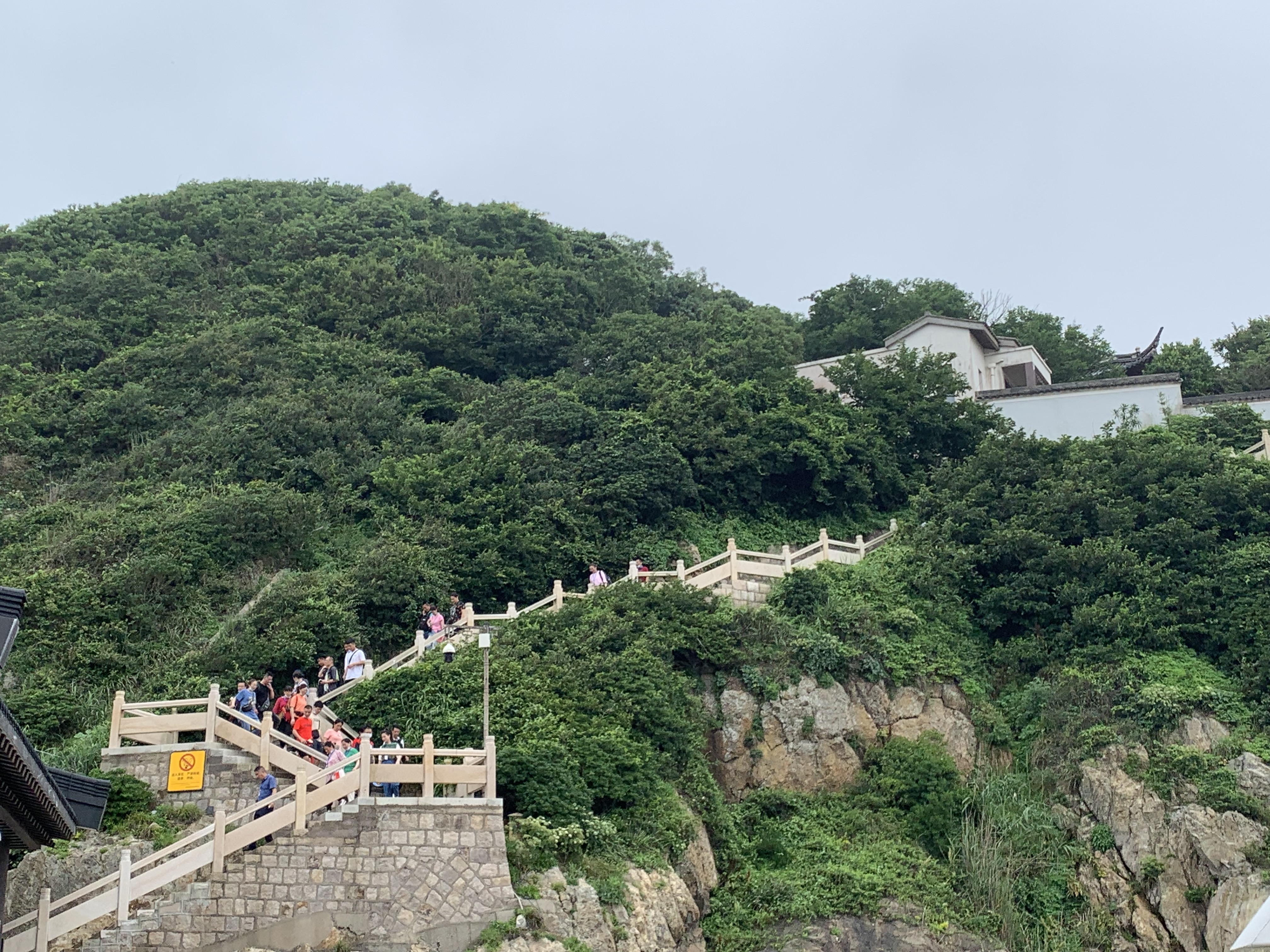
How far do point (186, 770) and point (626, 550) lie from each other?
16.2 meters

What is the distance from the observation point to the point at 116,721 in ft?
79.8

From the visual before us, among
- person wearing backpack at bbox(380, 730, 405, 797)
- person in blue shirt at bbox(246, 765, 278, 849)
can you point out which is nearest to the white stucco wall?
person wearing backpack at bbox(380, 730, 405, 797)

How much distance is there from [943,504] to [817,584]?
18.7 ft

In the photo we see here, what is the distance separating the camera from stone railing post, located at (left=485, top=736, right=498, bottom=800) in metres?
22.8

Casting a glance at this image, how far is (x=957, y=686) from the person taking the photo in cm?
3272

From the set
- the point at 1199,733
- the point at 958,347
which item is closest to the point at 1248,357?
the point at 958,347

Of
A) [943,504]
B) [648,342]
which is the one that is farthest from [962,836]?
[648,342]

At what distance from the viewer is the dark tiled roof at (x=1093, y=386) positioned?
4700 centimetres

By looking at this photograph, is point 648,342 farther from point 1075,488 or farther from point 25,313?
point 25,313

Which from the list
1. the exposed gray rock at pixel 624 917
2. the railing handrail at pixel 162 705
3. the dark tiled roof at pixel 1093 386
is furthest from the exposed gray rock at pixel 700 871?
the dark tiled roof at pixel 1093 386

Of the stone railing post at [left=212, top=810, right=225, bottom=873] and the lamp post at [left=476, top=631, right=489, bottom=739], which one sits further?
the lamp post at [left=476, top=631, right=489, bottom=739]

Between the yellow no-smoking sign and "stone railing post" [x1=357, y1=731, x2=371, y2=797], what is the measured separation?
10.4 feet

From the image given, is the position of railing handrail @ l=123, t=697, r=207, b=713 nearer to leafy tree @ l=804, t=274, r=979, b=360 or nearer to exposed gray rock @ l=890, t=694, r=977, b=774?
exposed gray rock @ l=890, t=694, r=977, b=774

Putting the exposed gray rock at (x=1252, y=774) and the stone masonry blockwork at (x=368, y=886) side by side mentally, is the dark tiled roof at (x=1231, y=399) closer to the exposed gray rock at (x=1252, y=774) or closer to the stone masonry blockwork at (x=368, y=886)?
the exposed gray rock at (x=1252, y=774)
